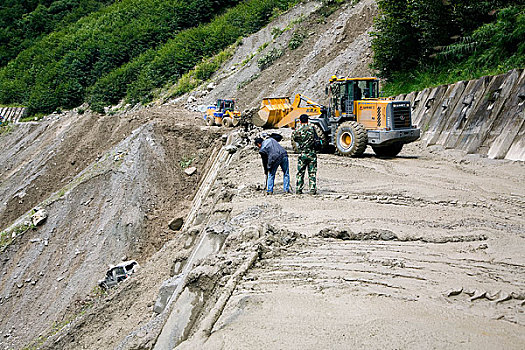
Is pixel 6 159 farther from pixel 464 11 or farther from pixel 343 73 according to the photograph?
pixel 464 11

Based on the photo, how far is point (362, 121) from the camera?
1405 centimetres

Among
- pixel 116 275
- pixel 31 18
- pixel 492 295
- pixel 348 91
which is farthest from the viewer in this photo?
pixel 31 18

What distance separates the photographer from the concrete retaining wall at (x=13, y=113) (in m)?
51.1

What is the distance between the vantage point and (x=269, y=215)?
7457mm

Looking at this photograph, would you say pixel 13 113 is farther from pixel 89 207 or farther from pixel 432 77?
pixel 432 77

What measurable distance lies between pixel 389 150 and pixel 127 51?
5032 centimetres

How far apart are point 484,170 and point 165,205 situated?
10.4 m

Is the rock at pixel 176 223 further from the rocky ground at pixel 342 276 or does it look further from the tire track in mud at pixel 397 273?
the tire track in mud at pixel 397 273

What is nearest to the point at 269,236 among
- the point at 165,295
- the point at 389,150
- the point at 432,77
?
the point at 165,295

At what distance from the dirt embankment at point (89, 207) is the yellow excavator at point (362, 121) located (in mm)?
5747

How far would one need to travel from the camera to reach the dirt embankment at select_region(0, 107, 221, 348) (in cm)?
1294

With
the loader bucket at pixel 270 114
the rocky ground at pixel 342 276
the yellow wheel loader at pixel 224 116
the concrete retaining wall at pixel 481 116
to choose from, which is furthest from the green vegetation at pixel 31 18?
the rocky ground at pixel 342 276

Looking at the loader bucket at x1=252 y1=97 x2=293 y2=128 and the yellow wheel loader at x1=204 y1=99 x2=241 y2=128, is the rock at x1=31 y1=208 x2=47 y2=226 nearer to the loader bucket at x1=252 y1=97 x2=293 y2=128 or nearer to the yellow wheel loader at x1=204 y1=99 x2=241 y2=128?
the loader bucket at x1=252 y1=97 x2=293 y2=128

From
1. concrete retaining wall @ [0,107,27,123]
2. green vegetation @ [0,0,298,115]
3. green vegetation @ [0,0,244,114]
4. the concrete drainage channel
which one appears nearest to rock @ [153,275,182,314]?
the concrete drainage channel
